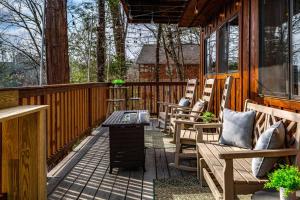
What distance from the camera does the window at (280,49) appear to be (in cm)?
280

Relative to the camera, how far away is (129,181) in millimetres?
3557

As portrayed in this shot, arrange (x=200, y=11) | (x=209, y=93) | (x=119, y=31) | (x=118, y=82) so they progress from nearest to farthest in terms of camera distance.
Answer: (x=209, y=93)
(x=200, y=11)
(x=118, y=82)
(x=119, y=31)

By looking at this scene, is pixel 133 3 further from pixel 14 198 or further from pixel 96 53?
pixel 96 53

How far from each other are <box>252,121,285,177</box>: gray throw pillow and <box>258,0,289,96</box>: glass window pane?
29.2 inches

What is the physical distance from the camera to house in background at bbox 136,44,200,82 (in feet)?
64.4

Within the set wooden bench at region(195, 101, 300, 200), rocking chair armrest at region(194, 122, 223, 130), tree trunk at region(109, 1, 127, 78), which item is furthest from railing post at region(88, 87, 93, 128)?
tree trunk at region(109, 1, 127, 78)

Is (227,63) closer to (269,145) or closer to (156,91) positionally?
(269,145)

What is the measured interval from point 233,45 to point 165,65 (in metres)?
15.2

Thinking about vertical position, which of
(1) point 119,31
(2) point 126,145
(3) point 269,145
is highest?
(1) point 119,31

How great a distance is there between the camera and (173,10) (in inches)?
262

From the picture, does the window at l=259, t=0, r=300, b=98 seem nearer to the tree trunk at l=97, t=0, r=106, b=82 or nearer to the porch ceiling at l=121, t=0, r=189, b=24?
the porch ceiling at l=121, t=0, r=189, b=24

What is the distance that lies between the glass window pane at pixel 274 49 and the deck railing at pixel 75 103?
2.34 meters

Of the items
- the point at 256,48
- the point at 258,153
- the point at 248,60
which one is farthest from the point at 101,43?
the point at 258,153

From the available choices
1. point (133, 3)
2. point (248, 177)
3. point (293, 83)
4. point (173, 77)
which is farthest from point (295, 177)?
point (173, 77)
